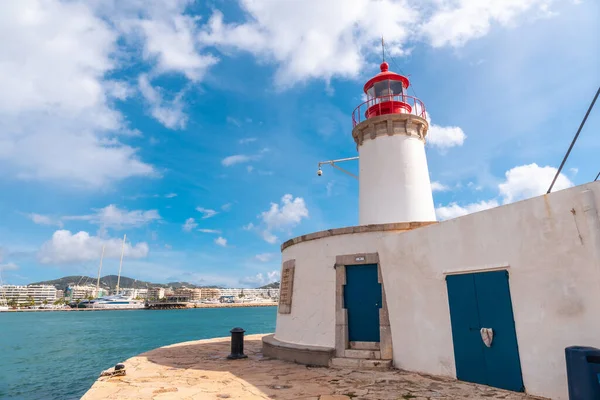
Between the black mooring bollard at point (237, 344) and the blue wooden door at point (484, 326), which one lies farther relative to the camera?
the black mooring bollard at point (237, 344)

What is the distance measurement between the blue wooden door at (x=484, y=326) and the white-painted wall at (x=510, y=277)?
0.15m

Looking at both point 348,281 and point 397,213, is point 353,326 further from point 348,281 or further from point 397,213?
point 397,213

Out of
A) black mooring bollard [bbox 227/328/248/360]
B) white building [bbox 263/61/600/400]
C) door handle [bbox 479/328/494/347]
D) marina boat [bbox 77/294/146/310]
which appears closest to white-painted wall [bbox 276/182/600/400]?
white building [bbox 263/61/600/400]

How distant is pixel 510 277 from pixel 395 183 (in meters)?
6.38

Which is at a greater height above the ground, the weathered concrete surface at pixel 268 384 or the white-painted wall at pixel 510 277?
the white-painted wall at pixel 510 277

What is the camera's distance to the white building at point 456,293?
5.79 m

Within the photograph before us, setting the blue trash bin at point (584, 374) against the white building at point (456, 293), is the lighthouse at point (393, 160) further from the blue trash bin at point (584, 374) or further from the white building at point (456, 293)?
the blue trash bin at point (584, 374)

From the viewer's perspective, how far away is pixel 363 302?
31.3ft

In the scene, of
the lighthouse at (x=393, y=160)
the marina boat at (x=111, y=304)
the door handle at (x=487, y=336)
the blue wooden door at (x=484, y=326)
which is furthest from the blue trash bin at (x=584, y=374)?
the marina boat at (x=111, y=304)

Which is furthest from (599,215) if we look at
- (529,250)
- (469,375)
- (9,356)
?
(9,356)

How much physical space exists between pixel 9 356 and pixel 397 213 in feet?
103

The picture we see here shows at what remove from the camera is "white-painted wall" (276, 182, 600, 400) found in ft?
18.6

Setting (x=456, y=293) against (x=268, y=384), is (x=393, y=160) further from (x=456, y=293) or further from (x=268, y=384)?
(x=268, y=384)

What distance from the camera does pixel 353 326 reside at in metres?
9.52
